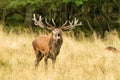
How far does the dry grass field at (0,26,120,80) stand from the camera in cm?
721

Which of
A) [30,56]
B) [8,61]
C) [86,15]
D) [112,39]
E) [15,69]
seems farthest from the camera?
[86,15]

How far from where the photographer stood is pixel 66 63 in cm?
914

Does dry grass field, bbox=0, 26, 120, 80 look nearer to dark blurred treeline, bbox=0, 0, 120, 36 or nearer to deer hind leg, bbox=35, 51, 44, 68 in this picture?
deer hind leg, bbox=35, 51, 44, 68

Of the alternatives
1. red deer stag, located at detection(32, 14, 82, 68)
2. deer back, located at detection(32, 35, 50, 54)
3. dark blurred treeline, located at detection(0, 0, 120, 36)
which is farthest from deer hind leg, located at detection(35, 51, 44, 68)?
dark blurred treeline, located at detection(0, 0, 120, 36)

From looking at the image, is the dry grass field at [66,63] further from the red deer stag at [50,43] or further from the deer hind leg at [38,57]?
the red deer stag at [50,43]

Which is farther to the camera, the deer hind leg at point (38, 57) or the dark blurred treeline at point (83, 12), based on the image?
the dark blurred treeline at point (83, 12)

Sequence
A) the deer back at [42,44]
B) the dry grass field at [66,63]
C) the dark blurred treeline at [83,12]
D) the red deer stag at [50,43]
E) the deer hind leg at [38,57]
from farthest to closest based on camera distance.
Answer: the dark blurred treeline at [83,12], the deer hind leg at [38,57], the deer back at [42,44], the red deer stag at [50,43], the dry grass field at [66,63]

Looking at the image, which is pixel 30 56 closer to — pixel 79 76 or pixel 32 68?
pixel 32 68

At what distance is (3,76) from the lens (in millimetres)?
7113

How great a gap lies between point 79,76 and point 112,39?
20.6 ft

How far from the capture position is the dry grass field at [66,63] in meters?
7.21

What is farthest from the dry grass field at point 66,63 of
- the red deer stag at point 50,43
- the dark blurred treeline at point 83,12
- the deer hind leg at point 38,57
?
the dark blurred treeline at point 83,12

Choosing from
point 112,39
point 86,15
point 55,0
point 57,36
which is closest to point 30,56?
point 57,36

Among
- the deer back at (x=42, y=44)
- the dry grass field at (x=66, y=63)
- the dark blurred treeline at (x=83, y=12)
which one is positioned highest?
the deer back at (x=42, y=44)
